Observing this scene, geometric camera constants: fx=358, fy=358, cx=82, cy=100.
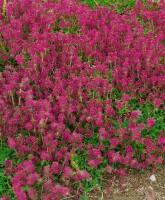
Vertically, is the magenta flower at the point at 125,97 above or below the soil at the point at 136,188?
above

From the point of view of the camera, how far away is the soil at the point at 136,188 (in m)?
3.48

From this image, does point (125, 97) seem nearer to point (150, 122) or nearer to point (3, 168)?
point (150, 122)

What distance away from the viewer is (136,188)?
357cm

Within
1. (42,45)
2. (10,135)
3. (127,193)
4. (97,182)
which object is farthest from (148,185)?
(42,45)

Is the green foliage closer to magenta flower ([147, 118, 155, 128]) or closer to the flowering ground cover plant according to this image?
the flowering ground cover plant

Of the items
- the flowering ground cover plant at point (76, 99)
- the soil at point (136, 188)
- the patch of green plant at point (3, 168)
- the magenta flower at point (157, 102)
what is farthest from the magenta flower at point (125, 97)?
the patch of green plant at point (3, 168)

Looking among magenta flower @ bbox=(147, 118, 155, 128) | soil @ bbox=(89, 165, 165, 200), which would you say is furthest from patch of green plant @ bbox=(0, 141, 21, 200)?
magenta flower @ bbox=(147, 118, 155, 128)

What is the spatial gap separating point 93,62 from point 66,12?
1.15 metres

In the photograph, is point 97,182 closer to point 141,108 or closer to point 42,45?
point 141,108

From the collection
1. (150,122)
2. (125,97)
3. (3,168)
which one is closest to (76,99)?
(125,97)

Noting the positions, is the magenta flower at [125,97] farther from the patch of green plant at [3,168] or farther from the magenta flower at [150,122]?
the patch of green plant at [3,168]

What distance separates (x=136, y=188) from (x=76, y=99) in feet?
3.77

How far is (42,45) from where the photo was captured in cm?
440

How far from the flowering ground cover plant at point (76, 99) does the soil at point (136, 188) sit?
8 cm
